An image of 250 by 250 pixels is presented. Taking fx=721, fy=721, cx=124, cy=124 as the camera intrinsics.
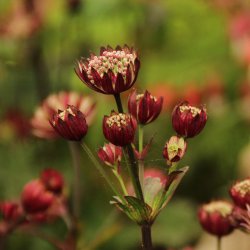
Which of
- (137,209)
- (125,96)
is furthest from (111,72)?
(125,96)

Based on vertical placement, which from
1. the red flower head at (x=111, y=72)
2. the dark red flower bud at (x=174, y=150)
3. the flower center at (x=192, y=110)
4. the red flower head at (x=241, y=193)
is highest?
the red flower head at (x=111, y=72)

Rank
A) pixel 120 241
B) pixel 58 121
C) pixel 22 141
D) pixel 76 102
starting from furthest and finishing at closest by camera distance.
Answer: pixel 22 141 < pixel 120 241 < pixel 76 102 < pixel 58 121

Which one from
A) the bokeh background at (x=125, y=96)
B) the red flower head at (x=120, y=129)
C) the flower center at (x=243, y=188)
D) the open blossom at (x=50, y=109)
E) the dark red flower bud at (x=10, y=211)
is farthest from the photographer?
the bokeh background at (x=125, y=96)

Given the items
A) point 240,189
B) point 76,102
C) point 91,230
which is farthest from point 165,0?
point 240,189

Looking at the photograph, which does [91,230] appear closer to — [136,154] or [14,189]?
[14,189]

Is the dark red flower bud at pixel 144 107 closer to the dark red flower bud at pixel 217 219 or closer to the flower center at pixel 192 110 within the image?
the flower center at pixel 192 110

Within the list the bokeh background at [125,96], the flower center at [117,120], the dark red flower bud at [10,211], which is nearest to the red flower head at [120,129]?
the flower center at [117,120]
